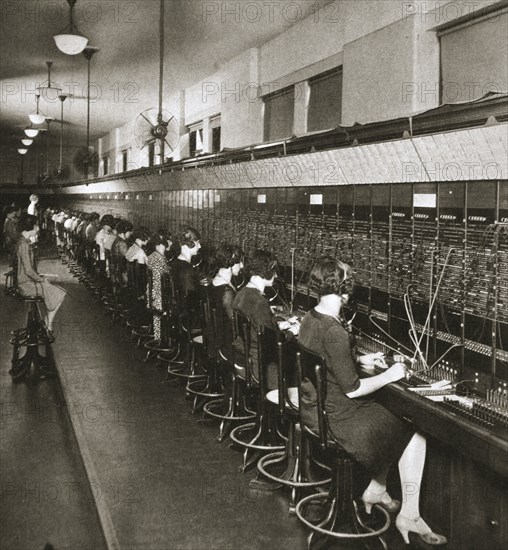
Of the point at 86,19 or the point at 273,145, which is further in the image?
the point at 86,19

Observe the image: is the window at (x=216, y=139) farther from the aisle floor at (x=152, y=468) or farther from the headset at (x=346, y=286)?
the headset at (x=346, y=286)

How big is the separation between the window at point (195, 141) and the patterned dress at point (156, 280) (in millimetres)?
4709

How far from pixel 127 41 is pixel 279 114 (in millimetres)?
2233

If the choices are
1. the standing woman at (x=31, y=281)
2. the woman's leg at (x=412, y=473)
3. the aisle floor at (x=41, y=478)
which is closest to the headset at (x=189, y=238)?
the standing woman at (x=31, y=281)


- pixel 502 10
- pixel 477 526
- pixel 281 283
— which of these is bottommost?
pixel 477 526

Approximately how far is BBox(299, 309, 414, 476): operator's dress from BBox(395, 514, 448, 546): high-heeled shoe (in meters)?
0.26

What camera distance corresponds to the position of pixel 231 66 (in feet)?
28.0

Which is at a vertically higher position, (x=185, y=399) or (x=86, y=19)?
(x=86, y=19)

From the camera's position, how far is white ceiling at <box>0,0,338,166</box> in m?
6.55

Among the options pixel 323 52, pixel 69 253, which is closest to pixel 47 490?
pixel 323 52

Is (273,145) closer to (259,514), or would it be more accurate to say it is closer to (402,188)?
(402,188)

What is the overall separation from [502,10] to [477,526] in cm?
338

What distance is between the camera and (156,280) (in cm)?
638

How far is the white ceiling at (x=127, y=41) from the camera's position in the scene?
6551 mm
